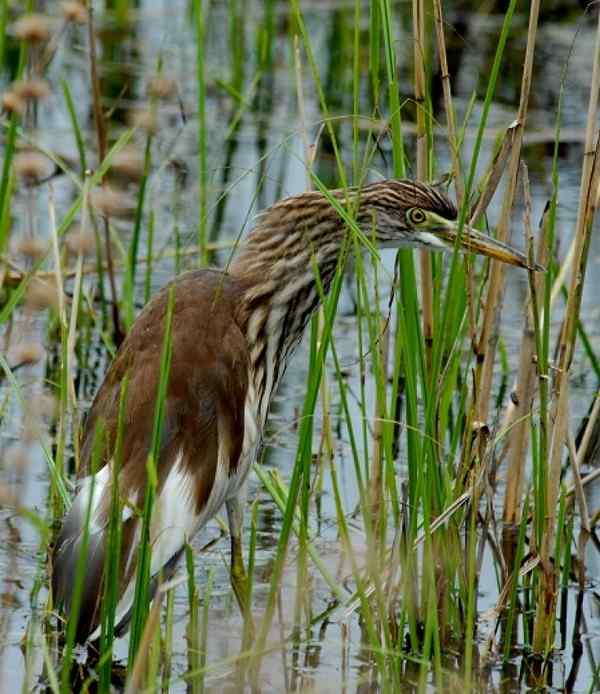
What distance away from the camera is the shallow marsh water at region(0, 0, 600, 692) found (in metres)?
4.12

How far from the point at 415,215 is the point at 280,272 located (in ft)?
1.23

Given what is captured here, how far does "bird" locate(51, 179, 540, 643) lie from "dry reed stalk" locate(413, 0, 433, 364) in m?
0.08

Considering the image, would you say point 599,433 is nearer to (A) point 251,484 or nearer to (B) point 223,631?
(A) point 251,484

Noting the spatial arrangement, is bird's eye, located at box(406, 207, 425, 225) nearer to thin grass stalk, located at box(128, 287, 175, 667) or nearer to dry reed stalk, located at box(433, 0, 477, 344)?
dry reed stalk, located at box(433, 0, 477, 344)

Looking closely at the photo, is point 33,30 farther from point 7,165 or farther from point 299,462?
point 299,462

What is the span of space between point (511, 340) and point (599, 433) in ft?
3.86

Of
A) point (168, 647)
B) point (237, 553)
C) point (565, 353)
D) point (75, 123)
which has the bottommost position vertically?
point (168, 647)

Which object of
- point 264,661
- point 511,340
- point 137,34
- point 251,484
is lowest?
point 264,661

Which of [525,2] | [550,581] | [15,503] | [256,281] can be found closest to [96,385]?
[256,281]

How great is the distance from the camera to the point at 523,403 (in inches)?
169

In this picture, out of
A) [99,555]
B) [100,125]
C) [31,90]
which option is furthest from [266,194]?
[99,555]

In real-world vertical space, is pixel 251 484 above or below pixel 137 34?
below

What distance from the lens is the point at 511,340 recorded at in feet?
20.3

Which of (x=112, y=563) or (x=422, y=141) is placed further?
(x=422, y=141)
